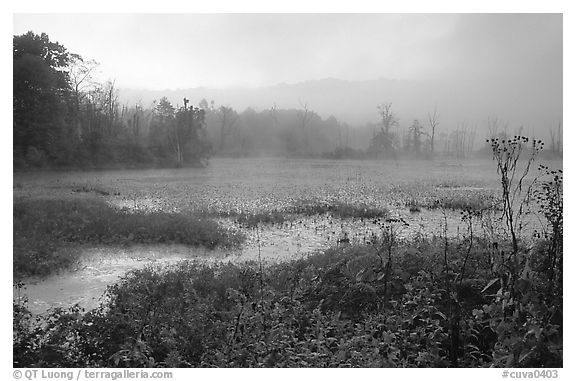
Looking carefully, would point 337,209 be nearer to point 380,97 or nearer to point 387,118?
point 387,118

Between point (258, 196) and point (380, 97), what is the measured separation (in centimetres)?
160

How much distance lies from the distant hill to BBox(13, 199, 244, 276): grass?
1.18 m

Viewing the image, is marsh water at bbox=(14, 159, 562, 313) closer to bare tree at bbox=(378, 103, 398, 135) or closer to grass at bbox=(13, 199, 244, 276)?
grass at bbox=(13, 199, 244, 276)

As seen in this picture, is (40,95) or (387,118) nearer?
(40,95)

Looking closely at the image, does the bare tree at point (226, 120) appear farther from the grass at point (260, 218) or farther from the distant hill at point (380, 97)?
the grass at point (260, 218)

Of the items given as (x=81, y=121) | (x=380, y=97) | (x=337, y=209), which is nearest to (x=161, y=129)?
(x=81, y=121)

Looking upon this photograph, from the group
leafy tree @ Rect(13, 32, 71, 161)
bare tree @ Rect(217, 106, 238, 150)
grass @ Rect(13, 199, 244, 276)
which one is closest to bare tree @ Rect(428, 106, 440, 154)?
bare tree @ Rect(217, 106, 238, 150)

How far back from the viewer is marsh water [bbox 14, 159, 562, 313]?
162 inches

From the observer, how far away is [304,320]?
3.67m

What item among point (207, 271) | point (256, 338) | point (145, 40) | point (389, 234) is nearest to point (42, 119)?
point (145, 40)

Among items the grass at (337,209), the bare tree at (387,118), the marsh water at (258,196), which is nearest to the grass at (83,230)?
the marsh water at (258,196)

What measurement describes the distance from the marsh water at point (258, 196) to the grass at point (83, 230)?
3.2 inches

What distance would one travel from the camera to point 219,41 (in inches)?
163

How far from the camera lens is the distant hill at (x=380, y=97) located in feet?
14.0
